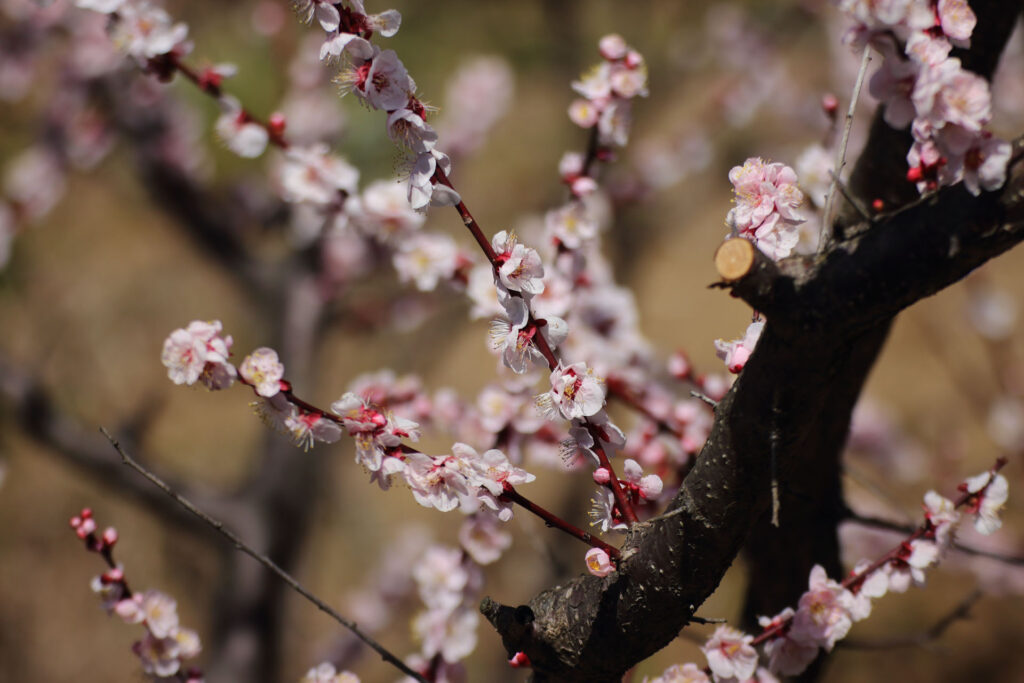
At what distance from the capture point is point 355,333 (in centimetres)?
290

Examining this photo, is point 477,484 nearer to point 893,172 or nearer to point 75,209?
point 893,172

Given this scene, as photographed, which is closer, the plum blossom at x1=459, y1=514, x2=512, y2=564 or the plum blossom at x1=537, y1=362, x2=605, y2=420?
the plum blossom at x1=537, y1=362, x2=605, y2=420

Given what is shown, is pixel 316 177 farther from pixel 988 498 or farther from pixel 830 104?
pixel 988 498

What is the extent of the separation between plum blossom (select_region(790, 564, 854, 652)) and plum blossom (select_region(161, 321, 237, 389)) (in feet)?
2.37

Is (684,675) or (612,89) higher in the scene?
(612,89)

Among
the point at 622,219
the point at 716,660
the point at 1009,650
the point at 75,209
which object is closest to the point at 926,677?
the point at 1009,650

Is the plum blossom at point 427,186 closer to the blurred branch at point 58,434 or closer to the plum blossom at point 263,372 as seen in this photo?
the plum blossom at point 263,372

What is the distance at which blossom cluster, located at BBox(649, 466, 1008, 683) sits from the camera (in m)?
0.89

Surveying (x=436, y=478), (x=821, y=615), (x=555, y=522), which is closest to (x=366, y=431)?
(x=436, y=478)

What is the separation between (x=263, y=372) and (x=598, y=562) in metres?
0.43

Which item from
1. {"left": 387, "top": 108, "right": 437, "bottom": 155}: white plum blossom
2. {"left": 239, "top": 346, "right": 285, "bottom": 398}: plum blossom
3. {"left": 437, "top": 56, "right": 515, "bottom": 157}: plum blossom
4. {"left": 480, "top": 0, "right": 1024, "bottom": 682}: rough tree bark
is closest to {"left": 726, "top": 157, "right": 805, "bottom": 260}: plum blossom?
{"left": 480, "top": 0, "right": 1024, "bottom": 682}: rough tree bark

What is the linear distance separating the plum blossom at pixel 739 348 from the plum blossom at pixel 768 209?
0.09m

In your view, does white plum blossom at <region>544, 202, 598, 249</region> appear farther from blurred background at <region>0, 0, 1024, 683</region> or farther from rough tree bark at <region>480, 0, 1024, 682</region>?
blurred background at <region>0, 0, 1024, 683</region>

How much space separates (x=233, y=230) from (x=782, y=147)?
9.80ft
